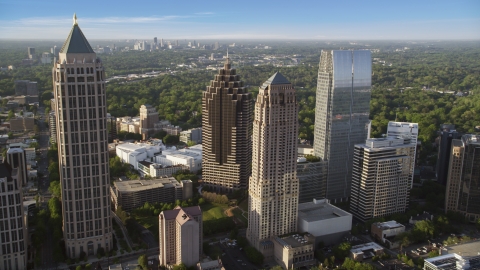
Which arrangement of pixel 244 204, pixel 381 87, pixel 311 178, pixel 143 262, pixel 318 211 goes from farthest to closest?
1. pixel 381 87
2. pixel 244 204
3. pixel 311 178
4. pixel 318 211
5. pixel 143 262

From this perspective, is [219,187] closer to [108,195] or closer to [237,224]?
[237,224]

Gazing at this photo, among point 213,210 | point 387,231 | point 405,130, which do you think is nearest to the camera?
point 387,231

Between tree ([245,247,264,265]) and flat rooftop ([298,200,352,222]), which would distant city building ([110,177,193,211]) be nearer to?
flat rooftop ([298,200,352,222])

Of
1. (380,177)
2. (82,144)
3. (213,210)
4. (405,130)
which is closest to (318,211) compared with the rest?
(380,177)

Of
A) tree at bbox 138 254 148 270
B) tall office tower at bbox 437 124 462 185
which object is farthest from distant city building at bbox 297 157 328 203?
tree at bbox 138 254 148 270

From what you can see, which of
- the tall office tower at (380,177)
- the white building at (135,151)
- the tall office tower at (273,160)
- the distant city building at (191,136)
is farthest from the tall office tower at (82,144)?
the distant city building at (191,136)

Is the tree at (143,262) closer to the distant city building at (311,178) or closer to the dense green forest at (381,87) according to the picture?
the distant city building at (311,178)

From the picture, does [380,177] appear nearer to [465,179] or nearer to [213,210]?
[465,179]
